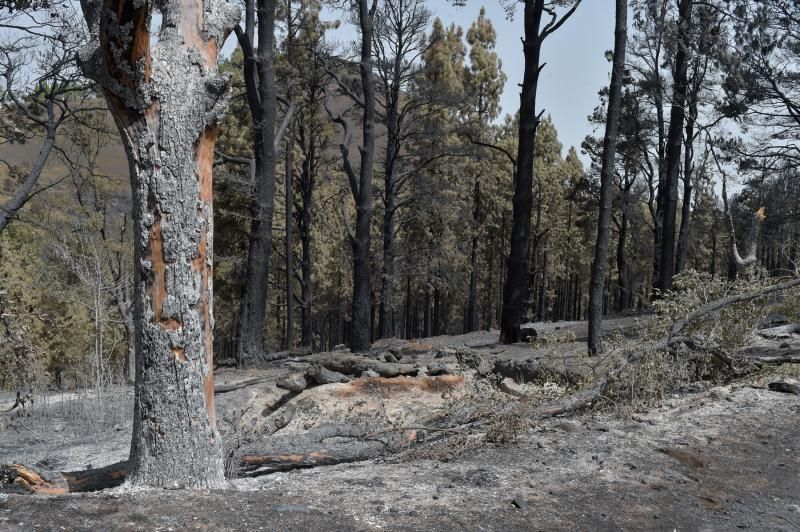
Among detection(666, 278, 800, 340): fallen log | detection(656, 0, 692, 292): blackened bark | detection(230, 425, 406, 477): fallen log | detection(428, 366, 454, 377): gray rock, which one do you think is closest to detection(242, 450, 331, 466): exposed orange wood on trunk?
detection(230, 425, 406, 477): fallen log

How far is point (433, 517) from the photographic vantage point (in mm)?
4160

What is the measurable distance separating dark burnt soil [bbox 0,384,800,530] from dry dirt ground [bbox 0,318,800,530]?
1 centimetres

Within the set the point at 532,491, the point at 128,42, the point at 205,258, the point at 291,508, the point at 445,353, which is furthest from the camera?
the point at 445,353

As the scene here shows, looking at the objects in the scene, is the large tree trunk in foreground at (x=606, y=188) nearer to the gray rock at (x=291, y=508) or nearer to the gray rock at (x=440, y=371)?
the gray rock at (x=440, y=371)

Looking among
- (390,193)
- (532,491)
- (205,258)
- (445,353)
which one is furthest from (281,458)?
(390,193)

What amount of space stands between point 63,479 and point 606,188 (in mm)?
8698

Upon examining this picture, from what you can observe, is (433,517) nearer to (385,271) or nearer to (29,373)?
(29,373)

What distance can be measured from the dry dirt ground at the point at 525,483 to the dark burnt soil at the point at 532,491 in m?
0.01

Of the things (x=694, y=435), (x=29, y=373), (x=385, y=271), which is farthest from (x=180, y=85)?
(x=385, y=271)

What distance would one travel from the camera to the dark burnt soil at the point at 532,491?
3.84 m

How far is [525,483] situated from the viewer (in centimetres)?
500

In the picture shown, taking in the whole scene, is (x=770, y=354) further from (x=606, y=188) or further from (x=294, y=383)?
(x=294, y=383)

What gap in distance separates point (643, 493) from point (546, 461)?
88cm

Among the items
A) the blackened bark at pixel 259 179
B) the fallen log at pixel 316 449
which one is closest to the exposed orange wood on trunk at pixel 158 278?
the fallen log at pixel 316 449
